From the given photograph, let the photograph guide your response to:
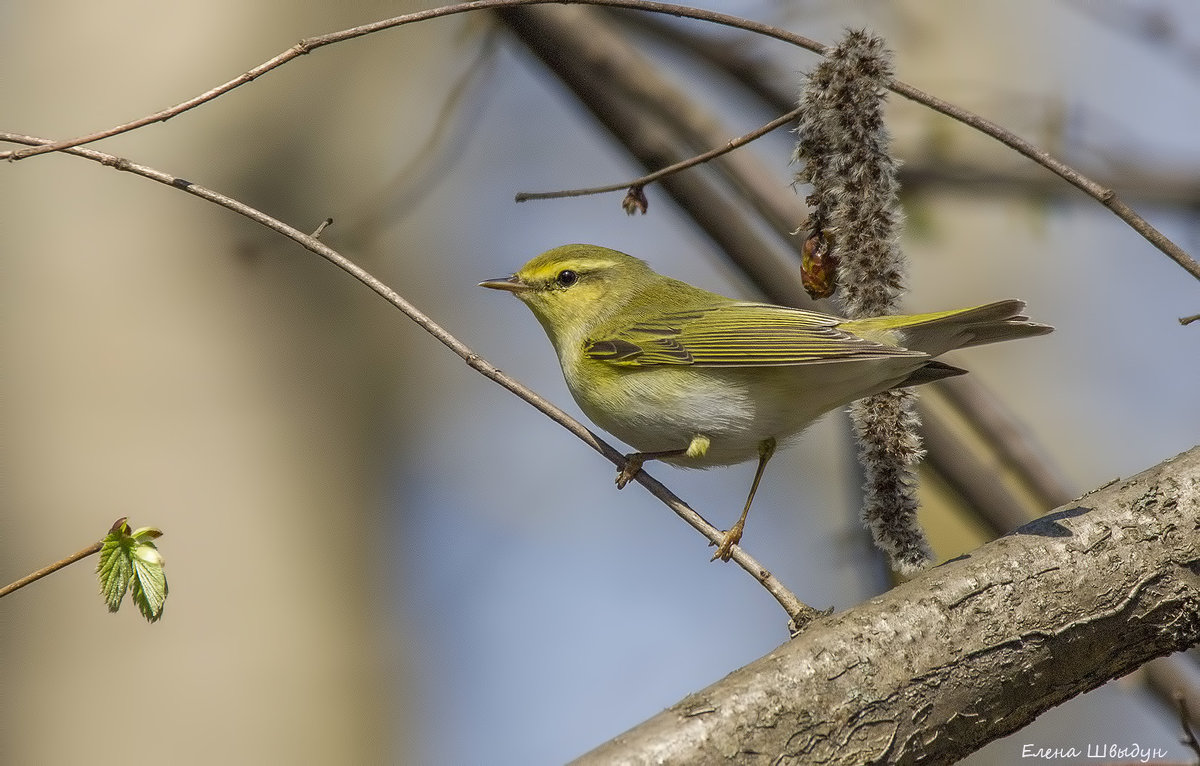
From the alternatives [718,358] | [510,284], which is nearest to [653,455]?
[718,358]

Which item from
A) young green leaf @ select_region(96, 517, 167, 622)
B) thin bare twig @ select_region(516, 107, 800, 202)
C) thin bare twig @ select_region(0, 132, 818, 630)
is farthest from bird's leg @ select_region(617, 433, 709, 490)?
young green leaf @ select_region(96, 517, 167, 622)

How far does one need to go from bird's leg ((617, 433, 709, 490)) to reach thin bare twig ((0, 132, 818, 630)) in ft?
1.19

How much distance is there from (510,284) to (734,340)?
1.05 metres

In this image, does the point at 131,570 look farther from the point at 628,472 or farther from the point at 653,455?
the point at 653,455

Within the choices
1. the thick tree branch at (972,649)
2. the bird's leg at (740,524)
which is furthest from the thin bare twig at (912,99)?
the bird's leg at (740,524)

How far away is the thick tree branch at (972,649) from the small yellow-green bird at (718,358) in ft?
2.02

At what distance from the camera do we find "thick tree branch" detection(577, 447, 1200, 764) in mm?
2146

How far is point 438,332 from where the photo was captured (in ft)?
8.54

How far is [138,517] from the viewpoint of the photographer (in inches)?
203

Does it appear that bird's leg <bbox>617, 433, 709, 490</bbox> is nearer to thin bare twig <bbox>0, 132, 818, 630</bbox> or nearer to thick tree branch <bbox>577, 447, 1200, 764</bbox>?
thin bare twig <bbox>0, 132, 818, 630</bbox>

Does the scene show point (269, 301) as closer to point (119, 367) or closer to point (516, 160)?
point (119, 367)

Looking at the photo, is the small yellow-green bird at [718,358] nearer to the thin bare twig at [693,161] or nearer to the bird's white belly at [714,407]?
the bird's white belly at [714,407]

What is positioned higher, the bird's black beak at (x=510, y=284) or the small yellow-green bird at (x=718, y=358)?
the bird's black beak at (x=510, y=284)

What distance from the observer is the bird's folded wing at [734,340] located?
10.1ft
